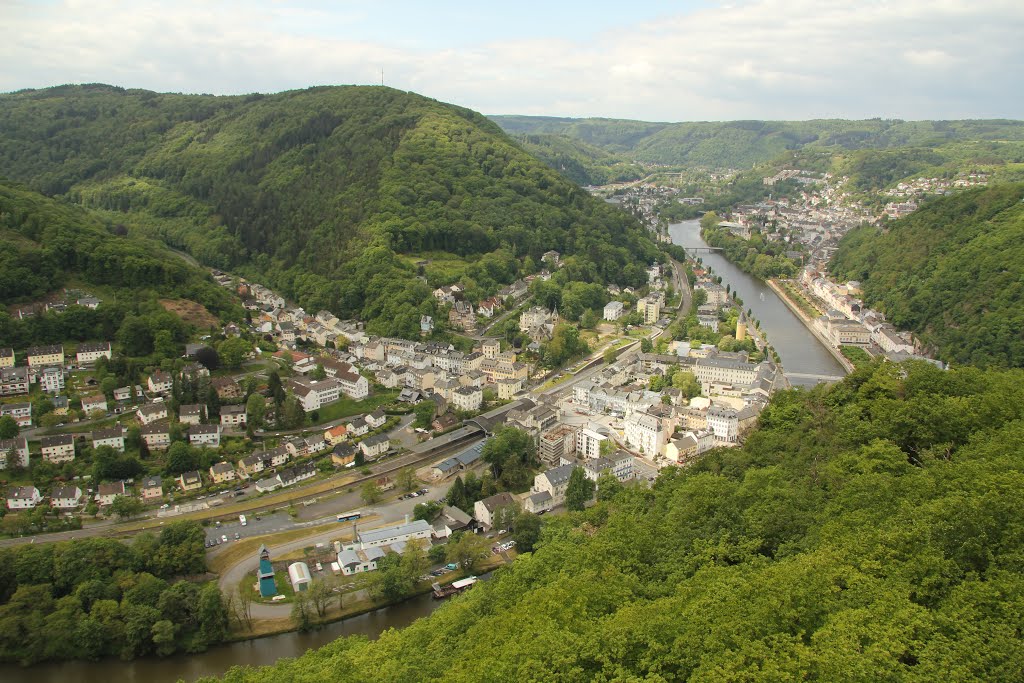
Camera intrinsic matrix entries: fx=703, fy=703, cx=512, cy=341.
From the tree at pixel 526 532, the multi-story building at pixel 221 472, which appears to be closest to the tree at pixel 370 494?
the multi-story building at pixel 221 472

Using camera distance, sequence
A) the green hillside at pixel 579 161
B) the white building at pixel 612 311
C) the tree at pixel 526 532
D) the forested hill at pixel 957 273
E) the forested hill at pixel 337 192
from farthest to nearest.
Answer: the green hillside at pixel 579 161 → the forested hill at pixel 337 192 → the white building at pixel 612 311 → the forested hill at pixel 957 273 → the tree at pixel 526 532

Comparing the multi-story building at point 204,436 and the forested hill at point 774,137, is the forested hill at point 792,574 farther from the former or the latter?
the forested hill at point 774,137

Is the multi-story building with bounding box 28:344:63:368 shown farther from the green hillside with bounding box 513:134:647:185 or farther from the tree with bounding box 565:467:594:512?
the green hillside with bounding box 513:134:647:185

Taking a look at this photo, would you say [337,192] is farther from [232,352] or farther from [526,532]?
[526,532]

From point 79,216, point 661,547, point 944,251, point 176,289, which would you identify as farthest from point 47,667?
point 944,251

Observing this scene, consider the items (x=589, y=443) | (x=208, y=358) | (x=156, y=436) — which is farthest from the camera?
(x=208, y=358)

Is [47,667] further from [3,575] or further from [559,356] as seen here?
[559,356]

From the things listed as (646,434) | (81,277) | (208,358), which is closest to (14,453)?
(208,358)
